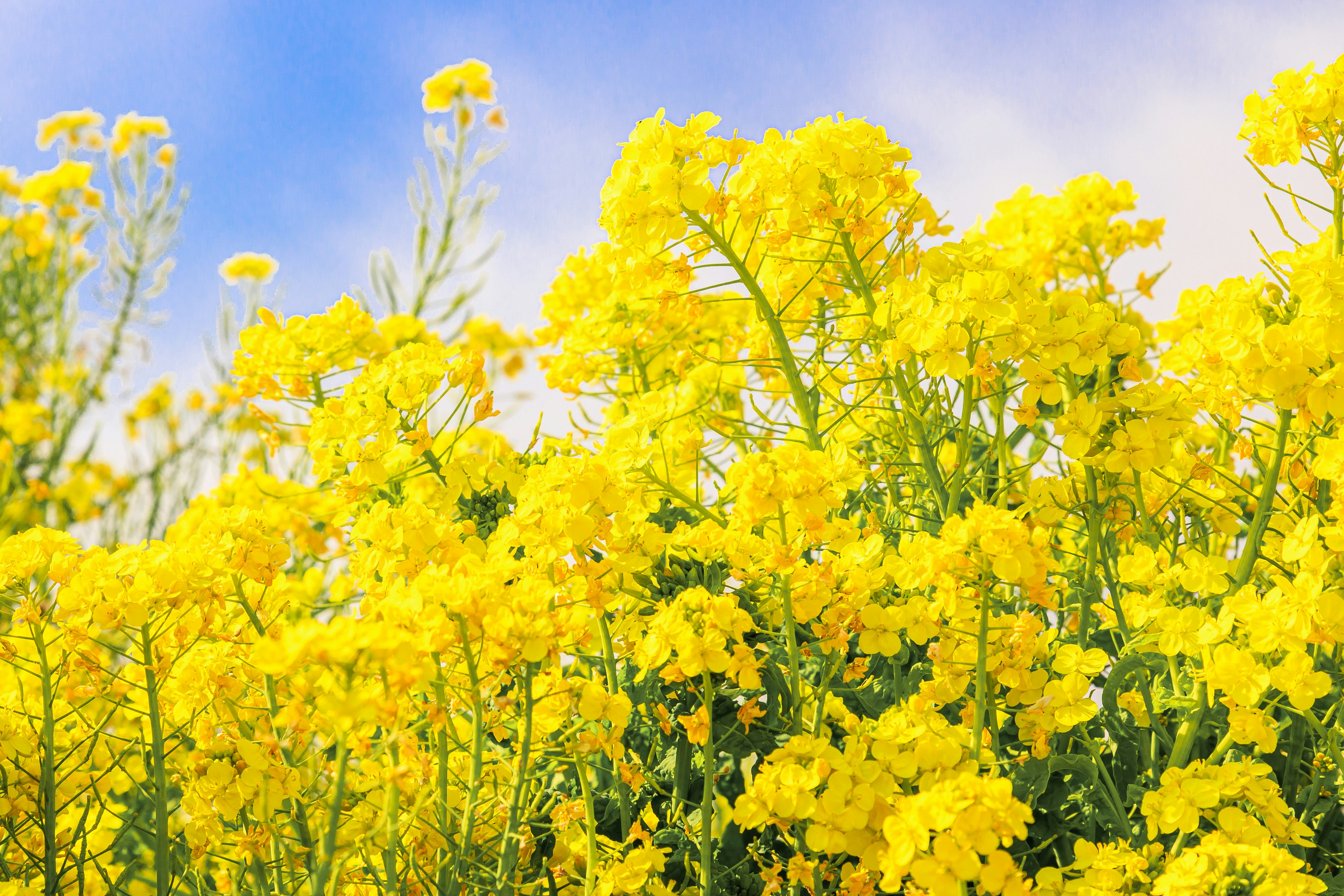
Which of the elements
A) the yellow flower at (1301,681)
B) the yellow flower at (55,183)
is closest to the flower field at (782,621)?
the yellow flower at (1301,681)

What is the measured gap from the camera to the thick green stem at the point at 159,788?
117 cm

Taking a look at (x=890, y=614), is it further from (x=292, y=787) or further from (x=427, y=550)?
(x=292, y=787)

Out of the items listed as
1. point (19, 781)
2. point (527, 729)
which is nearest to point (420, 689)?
point (527, 729)

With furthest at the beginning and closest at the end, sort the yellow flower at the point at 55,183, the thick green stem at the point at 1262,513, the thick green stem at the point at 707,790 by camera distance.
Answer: the yellow flower at the point at 55,183 < the thick green stem at the point at 1262,513 < the thick green stem at the point at 707,790

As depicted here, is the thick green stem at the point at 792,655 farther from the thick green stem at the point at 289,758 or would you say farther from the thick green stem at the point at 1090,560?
the thick green stem at the point at 289,758

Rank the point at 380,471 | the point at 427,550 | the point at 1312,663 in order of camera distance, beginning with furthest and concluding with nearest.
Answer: the point at 380,471 < the point at 427,550 < the point at 1312,663

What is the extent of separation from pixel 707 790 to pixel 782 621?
22cm

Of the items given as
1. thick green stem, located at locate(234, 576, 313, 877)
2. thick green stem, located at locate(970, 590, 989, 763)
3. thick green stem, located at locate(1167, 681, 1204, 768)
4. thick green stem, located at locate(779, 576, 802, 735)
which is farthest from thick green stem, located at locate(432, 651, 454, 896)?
thick green stem, located at locate(1167, 681, 1204, 768)

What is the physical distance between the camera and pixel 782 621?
4.01 feet

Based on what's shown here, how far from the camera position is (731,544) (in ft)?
3.77

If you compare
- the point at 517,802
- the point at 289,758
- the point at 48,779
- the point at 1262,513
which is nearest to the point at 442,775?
the point at 517,802

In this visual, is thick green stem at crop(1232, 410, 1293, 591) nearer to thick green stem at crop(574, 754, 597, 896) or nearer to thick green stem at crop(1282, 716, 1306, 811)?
thick green stem at crop(1282, 716, 1306, 811)

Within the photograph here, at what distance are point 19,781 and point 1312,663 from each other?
1644 mm

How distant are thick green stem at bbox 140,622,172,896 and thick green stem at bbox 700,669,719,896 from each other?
0.64 meters
